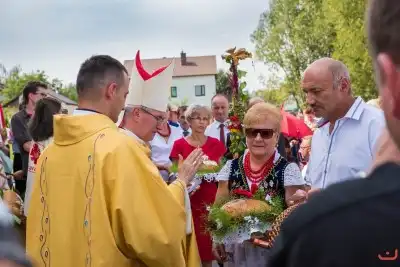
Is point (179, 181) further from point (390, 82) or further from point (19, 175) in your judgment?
point (19, 175)

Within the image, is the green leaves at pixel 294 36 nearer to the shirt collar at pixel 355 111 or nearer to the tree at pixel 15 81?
the tree at pixel 15 81

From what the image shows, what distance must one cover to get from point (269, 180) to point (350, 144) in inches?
23.5

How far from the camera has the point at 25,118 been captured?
23.0 feet

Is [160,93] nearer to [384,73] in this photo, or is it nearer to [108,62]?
[108,62]

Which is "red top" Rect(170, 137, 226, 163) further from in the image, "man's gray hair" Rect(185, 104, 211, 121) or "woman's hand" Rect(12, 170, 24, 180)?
"woman's hand" Rect(12, 170, 24, 180)

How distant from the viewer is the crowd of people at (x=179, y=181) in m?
1.00

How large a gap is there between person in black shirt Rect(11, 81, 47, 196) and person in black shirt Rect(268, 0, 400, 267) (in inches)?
233

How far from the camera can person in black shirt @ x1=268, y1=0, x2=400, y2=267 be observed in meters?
0.98

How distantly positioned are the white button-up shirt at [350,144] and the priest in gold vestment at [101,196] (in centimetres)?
109

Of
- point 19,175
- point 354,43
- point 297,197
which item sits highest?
point 354,43

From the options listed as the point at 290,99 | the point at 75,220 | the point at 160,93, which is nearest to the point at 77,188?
the point at 75,220

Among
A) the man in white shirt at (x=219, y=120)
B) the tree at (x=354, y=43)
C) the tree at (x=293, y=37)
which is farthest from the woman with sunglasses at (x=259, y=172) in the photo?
the tree at (x=293, y=37)

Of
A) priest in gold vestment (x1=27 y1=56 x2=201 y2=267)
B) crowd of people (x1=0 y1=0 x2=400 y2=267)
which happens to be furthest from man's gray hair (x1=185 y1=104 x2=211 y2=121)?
priest in gold vestment (x1=27 y1=56 x2=201 y2=267)

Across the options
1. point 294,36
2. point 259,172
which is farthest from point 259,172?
point 294,36
